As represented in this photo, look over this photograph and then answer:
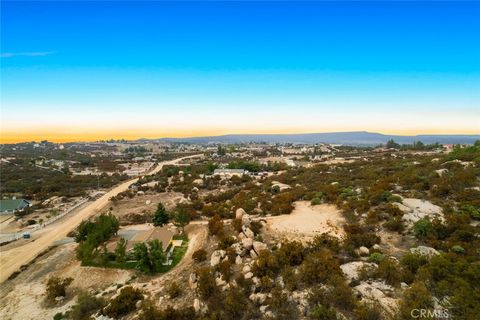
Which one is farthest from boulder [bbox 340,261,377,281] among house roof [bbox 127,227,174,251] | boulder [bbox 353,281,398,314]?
house roof [bbox 127,227,174,251]

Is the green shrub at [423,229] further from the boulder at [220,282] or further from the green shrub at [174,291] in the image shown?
the green shrub at [174,291]

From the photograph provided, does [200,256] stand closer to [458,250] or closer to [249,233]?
[249,233]

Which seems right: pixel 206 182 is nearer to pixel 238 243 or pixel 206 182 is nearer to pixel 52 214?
pixel 52 214

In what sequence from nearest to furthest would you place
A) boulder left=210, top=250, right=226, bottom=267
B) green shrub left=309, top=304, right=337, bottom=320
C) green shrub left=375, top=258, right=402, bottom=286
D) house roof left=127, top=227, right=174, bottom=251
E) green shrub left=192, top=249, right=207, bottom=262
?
green shrub left=309, top=304, right=337, bottom=320
green shrub left=375, top=258, right=402, bottom=286
boulder left=210, top=250, right=226, bottom=267
green shrub left=192, top=249, right=207, bottom=262
house roof left=127, top=227, right=174, bottom=251

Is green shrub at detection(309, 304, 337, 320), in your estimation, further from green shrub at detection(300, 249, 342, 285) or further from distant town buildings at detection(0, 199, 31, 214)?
distant town buildings at detection(0, 199, 31, 214)

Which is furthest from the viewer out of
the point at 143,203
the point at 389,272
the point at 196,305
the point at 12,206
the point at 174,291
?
the point at 12,206

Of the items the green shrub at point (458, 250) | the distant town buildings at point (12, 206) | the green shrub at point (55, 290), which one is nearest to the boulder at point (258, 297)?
the green shrub at point (458, 250)

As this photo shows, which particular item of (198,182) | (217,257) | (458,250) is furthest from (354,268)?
(198,182)

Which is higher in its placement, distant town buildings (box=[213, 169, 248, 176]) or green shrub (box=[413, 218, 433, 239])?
green shrub (box=[413, 218, 433, 239])
